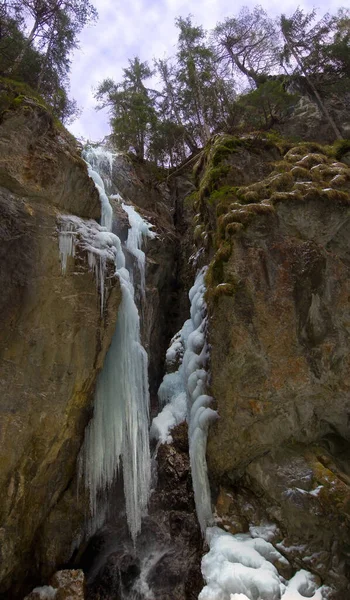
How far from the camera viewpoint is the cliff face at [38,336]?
678 cm

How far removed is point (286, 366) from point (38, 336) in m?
4.87

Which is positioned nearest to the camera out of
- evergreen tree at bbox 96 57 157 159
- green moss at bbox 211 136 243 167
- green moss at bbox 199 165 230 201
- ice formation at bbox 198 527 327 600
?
ice formation at bbox 198 527 327 600

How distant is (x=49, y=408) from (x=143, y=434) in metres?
2.33

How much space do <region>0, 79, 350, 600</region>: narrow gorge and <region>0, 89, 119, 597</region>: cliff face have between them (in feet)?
0.10

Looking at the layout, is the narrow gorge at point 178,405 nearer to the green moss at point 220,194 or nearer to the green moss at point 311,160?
the green moss at point 220,194

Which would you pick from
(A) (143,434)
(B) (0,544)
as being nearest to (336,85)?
(A) (143,434)

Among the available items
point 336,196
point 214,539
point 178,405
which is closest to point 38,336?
point 178,405

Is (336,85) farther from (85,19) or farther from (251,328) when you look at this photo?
(251,328)

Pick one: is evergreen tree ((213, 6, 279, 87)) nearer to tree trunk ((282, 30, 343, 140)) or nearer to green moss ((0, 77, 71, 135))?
tree trunk ((282, 30, 343, 140))

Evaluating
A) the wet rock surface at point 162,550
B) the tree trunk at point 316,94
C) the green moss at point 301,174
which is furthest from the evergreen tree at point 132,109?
the wet rock surface at point 162,550

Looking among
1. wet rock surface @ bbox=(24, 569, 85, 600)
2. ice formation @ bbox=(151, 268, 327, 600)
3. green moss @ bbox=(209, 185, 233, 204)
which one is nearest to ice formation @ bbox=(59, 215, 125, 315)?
ice formation @ bbox=(151, 268, 327, 600)

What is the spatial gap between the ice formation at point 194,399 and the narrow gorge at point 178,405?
1.7 inches

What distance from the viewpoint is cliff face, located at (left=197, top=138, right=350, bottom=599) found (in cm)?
673

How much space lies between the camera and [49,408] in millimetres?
7180
